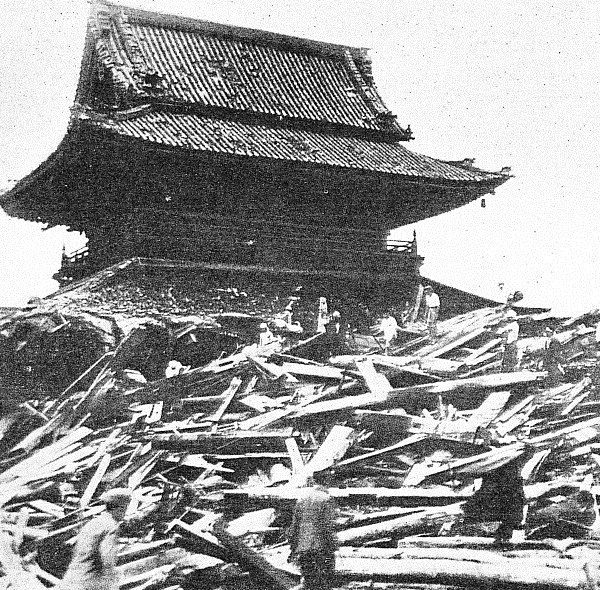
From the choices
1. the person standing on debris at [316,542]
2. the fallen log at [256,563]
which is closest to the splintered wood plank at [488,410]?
the person standing on debris at [316,542]

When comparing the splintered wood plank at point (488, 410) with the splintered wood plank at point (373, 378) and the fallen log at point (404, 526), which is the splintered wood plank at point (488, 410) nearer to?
the splintered wood plank at point (373, 378)

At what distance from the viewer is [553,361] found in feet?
36.0

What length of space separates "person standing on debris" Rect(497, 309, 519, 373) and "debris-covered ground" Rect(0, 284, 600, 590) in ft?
0.35

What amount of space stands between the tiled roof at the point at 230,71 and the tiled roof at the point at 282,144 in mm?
529

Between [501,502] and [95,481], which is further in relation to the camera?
[95,481]

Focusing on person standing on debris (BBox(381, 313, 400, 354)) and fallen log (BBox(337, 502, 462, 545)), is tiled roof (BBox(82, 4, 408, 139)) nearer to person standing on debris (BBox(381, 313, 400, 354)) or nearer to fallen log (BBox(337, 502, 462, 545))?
person standing on debris (BBox(381, 313, 400, 354))

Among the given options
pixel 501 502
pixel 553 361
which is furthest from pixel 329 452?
pixel 553 361

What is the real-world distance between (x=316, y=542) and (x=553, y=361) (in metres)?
5.94

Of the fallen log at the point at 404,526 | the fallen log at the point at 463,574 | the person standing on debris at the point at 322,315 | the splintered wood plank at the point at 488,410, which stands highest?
the person standing on debris at the point at 322,315

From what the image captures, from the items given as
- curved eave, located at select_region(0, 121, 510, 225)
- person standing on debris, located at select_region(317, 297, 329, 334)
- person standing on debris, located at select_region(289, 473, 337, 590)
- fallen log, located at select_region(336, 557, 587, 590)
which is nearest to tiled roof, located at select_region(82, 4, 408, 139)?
curved eave, located at select_region(0, 121, 510, 225)

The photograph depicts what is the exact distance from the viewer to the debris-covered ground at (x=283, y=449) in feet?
22.6

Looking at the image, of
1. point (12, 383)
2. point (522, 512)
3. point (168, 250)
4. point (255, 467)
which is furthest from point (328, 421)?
point (168, 250)

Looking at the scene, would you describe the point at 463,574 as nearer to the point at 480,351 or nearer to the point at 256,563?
the point at 256,563

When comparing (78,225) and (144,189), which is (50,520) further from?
(78,225)
